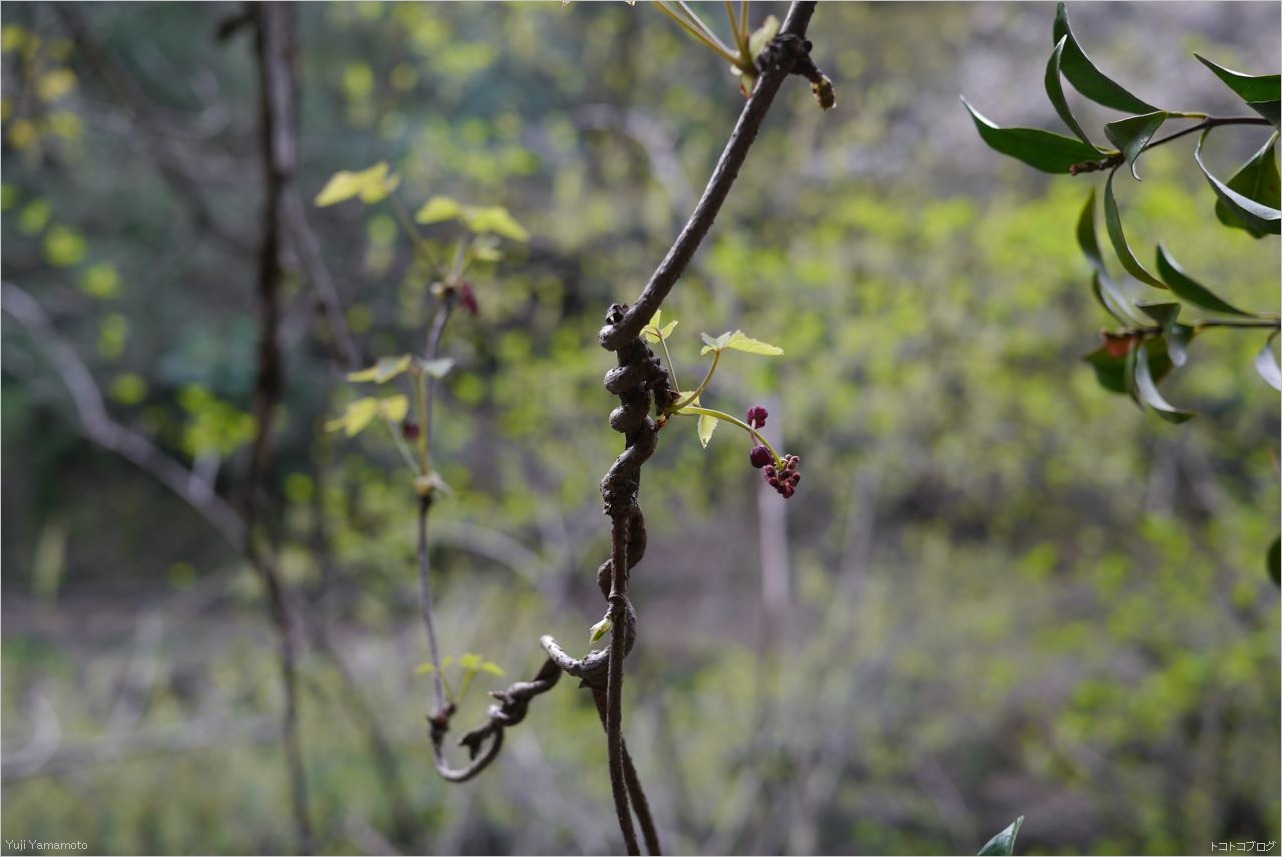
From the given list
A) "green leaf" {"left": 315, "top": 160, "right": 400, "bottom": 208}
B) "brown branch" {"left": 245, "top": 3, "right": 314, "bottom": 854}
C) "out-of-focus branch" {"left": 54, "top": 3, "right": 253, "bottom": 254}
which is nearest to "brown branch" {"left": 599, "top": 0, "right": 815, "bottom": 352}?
"green leaf" {"left": 315, "top": 160, "right": 400, "bottom": 208}

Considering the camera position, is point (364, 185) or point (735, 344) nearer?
point (735, 344)

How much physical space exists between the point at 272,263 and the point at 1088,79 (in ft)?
2.38

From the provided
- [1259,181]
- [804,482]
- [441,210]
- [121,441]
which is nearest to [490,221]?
[441,210]

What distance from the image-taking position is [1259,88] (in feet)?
1.14

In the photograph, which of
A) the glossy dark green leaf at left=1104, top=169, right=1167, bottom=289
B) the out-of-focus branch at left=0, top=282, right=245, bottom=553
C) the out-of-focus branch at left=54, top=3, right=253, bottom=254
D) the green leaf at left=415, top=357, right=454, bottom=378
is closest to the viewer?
the glossy dark green leaf at left=1104, top=169, right=1167, bottom=289

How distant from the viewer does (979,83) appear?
8.98ft

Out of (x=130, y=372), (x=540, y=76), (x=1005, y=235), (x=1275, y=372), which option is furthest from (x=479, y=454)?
(x=1275, y=372)

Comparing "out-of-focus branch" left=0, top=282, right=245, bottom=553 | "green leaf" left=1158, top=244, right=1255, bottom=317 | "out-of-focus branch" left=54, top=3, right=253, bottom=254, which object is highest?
"out-of-focus branch" left=54, top=3, right=253, bottom=254

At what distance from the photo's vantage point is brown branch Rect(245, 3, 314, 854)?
793 mm

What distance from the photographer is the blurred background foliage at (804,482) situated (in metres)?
1.87

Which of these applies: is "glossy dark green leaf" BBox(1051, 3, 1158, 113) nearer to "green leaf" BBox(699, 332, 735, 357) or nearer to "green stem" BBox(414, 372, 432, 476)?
"green leaf" BBox(699, 332, 735, 357)

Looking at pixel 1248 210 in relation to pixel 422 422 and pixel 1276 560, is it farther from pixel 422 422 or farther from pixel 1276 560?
pixel 422 422

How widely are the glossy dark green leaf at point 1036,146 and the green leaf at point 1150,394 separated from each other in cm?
12

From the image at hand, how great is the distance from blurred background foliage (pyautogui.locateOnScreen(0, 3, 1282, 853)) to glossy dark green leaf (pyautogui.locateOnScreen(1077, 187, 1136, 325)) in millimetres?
1169
